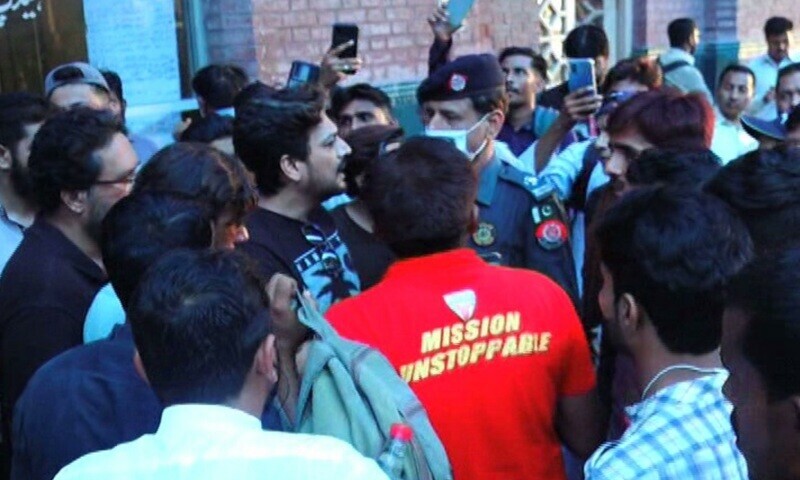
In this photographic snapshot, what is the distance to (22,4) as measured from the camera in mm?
6188

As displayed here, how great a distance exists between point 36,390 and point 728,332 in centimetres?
128

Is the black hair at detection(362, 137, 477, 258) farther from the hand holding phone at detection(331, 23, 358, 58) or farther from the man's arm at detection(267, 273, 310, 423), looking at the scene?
the hand holding phone at detection(331, 23, 358, 58)

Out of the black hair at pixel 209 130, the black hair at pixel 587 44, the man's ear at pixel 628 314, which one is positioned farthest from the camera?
the black hair at pixel 587 44

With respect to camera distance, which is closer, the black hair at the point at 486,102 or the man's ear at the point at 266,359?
the man's ear at the point at 266,359

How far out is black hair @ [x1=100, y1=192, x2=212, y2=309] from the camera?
2.18 m

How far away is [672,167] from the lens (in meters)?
2.92

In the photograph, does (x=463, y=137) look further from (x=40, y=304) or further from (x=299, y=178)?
(x=40, y=304)

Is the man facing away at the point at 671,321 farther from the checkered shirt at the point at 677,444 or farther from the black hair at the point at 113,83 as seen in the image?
the black hair at the point at 113,83

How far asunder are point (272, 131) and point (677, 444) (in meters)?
1.68

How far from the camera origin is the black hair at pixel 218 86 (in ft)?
18.2

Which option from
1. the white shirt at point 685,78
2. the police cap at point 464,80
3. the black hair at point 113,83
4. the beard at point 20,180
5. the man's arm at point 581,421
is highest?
the police cap at point 464,80

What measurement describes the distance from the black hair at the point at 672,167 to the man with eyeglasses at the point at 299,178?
2.85ft

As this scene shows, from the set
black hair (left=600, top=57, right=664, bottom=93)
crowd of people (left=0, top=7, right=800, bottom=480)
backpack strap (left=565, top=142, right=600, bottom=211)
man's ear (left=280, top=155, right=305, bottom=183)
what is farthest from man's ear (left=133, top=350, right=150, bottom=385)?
black hair (left=600, top=57, right=664, bottom=93)

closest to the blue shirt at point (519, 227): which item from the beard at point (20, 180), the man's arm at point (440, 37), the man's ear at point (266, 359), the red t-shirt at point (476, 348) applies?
the red t-shirt at point (476, 348)
